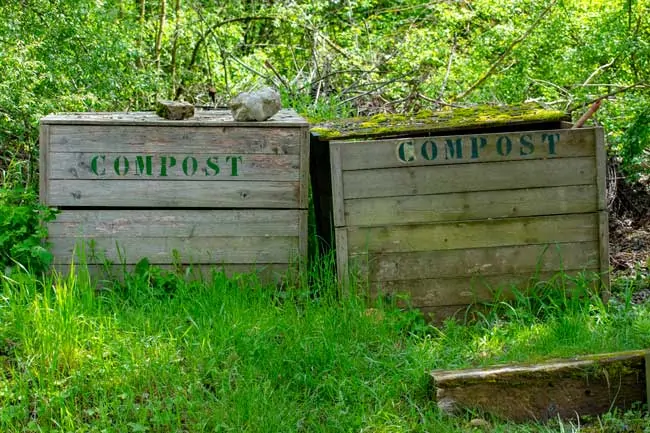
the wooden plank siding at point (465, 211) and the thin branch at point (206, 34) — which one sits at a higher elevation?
the thin branch at point (206, 34)

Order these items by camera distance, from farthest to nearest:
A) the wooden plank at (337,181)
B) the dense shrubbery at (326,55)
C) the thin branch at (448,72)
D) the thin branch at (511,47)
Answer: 1. the thin branch at (511,47)
2. the thin branch at (448,72)
3. the dense shrubbery at (326,55)
4. the wooden plank at (337,181)

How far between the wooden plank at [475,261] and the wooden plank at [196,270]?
56cm

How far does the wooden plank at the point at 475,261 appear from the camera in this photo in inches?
217

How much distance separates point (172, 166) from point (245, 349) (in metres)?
1.52

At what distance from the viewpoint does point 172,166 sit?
5582 mm

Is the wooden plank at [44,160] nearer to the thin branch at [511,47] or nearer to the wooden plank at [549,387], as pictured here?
the wooden plank at [549,387]

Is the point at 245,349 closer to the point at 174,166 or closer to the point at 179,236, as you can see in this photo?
the point at 179,236

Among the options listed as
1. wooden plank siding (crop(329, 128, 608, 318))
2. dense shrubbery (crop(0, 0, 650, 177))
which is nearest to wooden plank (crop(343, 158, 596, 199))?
wooden plank siding (crop(329, 128, 608, 318))

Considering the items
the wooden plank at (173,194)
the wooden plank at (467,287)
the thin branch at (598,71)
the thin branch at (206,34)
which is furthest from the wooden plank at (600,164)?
the thin branch at (206,34)

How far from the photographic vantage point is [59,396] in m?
4.20

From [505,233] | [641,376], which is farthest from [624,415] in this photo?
[505,233]

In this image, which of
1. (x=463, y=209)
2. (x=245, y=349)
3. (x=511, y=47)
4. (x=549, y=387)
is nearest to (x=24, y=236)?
(x=245, y=349)

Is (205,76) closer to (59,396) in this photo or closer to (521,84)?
(521,84)

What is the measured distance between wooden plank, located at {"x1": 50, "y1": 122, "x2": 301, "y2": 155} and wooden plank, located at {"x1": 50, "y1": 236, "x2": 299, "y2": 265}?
0.58 m
